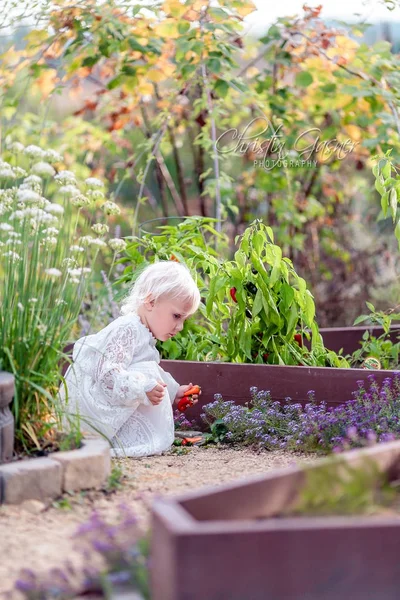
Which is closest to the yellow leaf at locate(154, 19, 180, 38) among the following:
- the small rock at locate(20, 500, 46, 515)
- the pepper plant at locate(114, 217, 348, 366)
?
the pepper plant at locate(114, 217, 348, 366)

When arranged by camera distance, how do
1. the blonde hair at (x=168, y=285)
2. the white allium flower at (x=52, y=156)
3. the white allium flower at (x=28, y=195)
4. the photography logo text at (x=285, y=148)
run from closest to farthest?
the white allium flower at (x=28, y=195) → the white allium flower at (x=52, y=156) → the blonde hair at (x=168, y=285) → the photography logo text at (x=285, y=148)

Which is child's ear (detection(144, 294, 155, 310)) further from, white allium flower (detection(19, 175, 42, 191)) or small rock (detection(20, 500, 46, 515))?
small rock (detection(20, 500, 46, 515))

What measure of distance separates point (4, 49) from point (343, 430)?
4.17 m

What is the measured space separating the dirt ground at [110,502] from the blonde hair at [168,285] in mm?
668

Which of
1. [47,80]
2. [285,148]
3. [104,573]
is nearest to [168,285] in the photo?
[104,573]

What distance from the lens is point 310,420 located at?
319 centimetres

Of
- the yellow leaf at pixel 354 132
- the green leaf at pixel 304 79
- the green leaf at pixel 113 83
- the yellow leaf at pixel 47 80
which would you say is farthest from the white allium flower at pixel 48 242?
the yellow leaf at pixel 354 132

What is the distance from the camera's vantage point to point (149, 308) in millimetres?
3475

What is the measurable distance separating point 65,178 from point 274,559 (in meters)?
1.67

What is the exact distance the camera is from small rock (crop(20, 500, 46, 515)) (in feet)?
7.49

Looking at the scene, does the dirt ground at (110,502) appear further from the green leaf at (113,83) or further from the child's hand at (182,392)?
the green leaf at (113,83)

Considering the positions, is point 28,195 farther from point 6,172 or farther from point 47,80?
point 47,80

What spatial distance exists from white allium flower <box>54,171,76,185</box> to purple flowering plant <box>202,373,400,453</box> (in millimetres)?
1302

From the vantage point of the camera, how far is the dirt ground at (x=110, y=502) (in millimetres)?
1899
